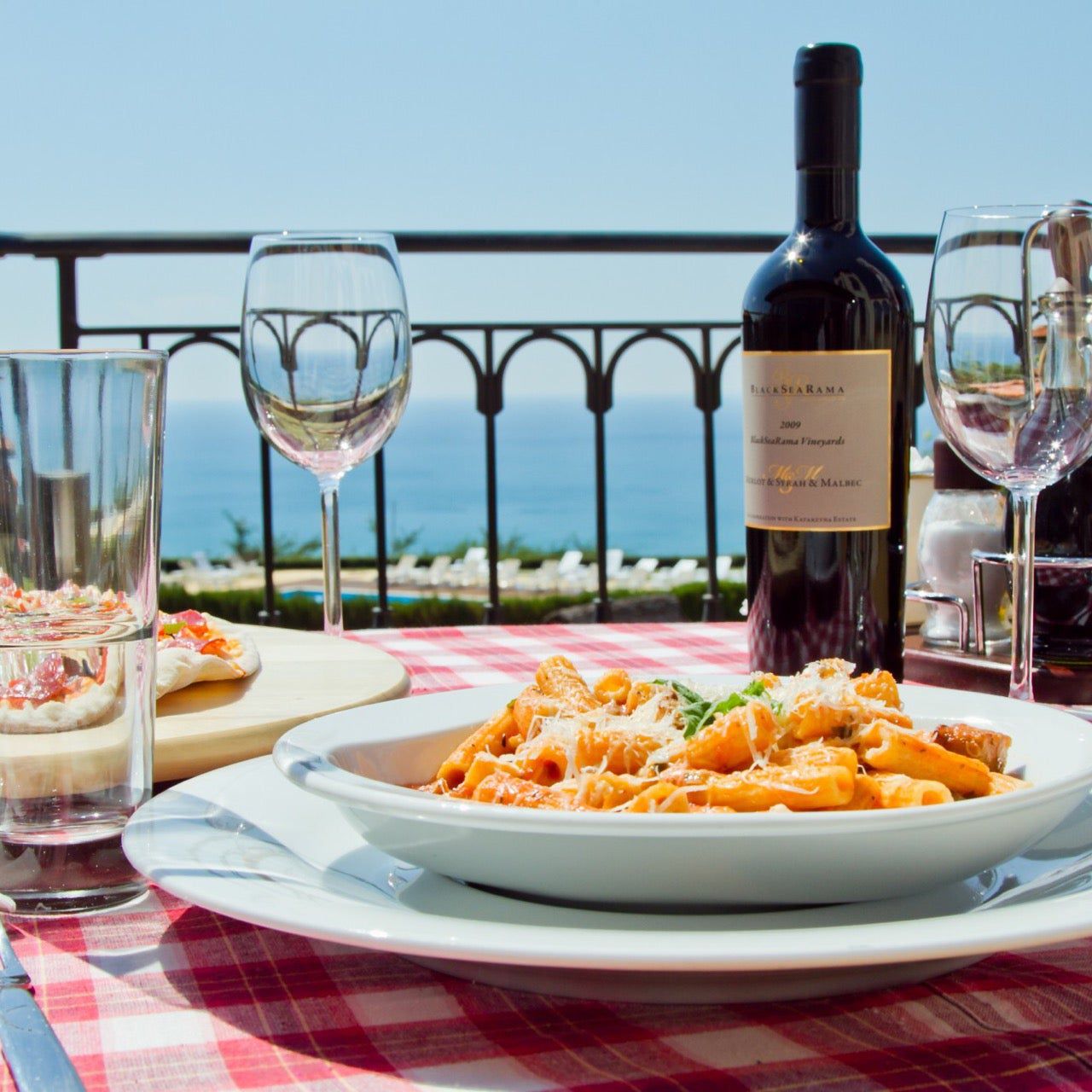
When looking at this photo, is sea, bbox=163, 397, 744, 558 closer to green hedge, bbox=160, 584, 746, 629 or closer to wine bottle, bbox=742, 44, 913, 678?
green hedge, bbox=160, 584, 746, 629

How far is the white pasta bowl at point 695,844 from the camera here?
18.0 inches

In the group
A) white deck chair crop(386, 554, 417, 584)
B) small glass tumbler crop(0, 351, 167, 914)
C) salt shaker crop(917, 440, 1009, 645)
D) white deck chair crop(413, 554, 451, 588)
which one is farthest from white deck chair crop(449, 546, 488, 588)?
small glass tumbler crop(0, 351, 167, 914)

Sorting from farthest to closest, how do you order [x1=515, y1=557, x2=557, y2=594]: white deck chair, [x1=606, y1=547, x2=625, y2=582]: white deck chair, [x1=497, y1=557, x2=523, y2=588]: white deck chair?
[x1=515, y1=557, x2=557, y2=594]: white deck chair
[x1=497, y1=557, x2=523, y2=588]: white deck chair
[x1=606, y1=547, x2=625, y2=582]: white deck chair

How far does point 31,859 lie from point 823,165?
77 cm

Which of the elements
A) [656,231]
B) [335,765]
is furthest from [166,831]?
[656,231]

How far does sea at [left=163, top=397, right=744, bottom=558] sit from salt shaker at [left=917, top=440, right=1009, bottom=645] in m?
21.4

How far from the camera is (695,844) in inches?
18.1

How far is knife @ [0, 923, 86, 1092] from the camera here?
1.28 feet

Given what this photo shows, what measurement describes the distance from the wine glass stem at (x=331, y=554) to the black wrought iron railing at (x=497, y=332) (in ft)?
6.08

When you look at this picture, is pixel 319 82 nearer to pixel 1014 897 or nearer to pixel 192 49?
pixel 192 49

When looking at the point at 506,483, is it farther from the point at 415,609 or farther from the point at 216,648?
the point at 216,648

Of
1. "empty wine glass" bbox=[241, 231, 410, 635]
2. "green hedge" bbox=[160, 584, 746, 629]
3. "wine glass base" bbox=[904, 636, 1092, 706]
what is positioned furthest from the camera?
"green hedge" bbox=[160, 584, 746, 629]

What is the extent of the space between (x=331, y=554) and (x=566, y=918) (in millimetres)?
768

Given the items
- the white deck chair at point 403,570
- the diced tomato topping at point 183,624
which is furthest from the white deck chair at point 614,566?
the diced tomato topping at point 183,624
